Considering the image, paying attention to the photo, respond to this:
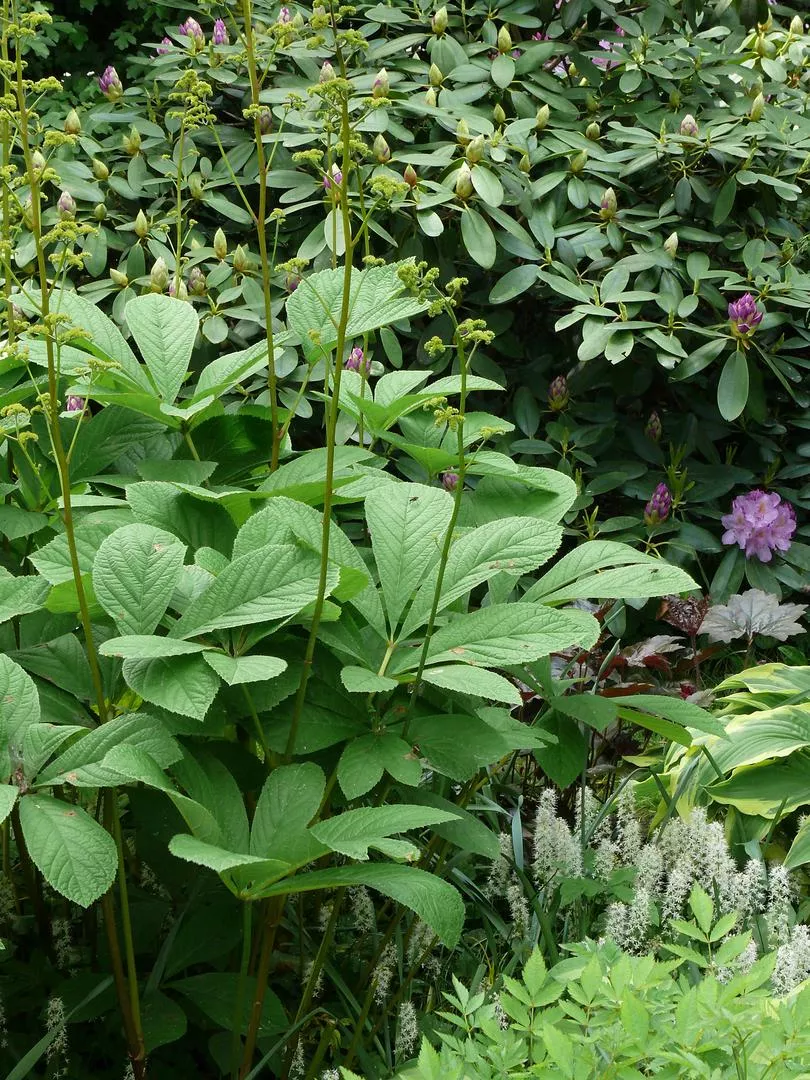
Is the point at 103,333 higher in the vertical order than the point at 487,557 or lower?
higher

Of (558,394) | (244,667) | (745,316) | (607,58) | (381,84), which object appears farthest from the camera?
(607,58)

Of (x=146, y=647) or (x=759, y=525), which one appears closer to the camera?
(x=146, y=647)

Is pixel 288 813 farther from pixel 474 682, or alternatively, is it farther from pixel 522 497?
pixel 522 497

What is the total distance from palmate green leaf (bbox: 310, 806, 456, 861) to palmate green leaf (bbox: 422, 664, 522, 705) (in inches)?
5.2

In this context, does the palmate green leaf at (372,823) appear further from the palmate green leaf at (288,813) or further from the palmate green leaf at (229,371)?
the palmate green leaf at (229,371)

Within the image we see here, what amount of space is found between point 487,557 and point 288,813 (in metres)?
0.38

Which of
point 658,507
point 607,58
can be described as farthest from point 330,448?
point 607,58

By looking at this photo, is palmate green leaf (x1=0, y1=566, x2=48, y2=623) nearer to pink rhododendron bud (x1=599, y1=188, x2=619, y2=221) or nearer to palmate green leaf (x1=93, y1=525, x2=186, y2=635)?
palmate green leaf (x1=93, y1=525, x2=186, y2=635)

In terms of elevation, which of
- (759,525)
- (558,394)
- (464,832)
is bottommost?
(759,525)

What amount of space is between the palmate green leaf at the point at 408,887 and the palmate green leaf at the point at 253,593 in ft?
0.86

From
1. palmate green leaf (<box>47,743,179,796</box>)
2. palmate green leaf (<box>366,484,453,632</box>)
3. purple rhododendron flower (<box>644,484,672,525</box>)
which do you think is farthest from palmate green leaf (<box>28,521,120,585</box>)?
purple rhododendron flower (<box>644,484,672,525</box>)

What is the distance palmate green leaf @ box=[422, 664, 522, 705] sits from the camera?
1181 millimetres

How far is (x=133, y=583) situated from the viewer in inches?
48.0

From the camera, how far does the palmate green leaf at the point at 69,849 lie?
107 centimetres
